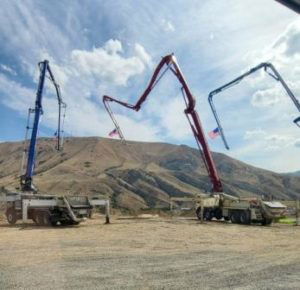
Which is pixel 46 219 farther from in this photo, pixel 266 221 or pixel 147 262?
pixel 147 262

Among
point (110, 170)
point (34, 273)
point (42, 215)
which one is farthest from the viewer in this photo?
point (110, 170)

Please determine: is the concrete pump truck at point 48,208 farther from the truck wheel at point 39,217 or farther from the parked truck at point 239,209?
the parked truck at point 239,209

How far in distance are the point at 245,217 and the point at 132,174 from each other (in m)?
92.7

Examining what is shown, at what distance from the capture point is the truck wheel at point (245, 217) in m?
30.8

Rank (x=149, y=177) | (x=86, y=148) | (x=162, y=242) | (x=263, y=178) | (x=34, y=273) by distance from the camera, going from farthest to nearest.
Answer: (x=86, y=148) < (x=263, y=178) < (x=149, y=177) < (x=162, y=242) < (x=34, y=273)

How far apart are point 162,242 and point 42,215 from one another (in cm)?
1135

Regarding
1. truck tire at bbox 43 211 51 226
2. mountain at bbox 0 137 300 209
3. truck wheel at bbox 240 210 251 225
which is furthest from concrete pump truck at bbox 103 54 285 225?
mountain at bbox 0 137 300 209

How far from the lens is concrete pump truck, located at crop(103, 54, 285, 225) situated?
99.8 ft

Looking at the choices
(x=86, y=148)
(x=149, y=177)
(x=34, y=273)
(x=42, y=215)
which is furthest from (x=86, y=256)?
(x=86, y=148)

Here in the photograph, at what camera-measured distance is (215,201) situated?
34.4 m

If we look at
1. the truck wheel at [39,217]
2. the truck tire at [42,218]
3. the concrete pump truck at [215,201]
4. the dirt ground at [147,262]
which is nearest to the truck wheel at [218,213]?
the concrete pump truck at [215,201]

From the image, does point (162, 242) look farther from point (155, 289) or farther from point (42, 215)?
point (42, 215)

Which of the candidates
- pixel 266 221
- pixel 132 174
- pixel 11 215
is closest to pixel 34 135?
pixel 11 215

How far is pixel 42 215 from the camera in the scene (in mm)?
27094
